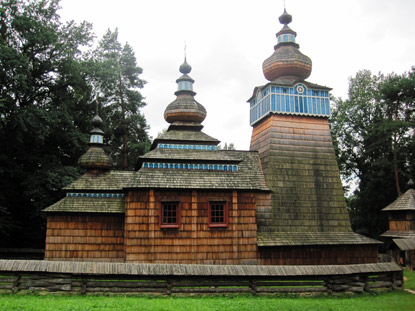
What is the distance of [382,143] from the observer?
31.3 meters

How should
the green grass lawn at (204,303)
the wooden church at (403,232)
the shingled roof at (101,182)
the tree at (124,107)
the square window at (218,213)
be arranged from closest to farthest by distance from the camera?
the green grass lawn at (204,303) < the square window at (218,213) < the shingled roof at (101,182) < the wooden church at (403,232) < the tree at (124,107)

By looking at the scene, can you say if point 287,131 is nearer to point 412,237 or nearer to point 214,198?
point 214,198

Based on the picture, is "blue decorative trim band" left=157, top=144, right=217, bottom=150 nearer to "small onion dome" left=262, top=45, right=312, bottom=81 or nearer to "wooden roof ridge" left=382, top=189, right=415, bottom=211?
"small onion dome" left=262, top=45, right=312, bottom=81

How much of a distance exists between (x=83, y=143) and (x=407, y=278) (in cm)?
2267

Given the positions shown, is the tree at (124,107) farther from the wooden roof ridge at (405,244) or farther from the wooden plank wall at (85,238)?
the wooden roof ridge at (405,244)

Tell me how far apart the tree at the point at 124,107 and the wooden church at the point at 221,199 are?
11.6 metres

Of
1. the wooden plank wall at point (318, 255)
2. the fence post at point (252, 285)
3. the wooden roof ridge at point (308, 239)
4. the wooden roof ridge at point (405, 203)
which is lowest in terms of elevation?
the fence post at point (252, 285)

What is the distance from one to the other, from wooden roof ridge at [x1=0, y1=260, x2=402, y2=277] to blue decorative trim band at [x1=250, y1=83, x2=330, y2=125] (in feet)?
35.3

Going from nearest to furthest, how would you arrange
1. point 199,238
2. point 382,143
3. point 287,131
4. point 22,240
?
point 199,238, point 287,131, point 22,240, point 382,143

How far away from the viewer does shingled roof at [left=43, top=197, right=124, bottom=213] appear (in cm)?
1800

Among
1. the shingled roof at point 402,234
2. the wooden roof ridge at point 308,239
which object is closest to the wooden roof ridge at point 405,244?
the shingled roof at point 402,234

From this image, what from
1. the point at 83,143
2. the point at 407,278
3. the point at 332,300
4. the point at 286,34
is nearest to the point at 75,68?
the point at 83,143

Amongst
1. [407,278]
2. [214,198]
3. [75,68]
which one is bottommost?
[407,278]

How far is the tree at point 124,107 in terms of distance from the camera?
33.7 meters
